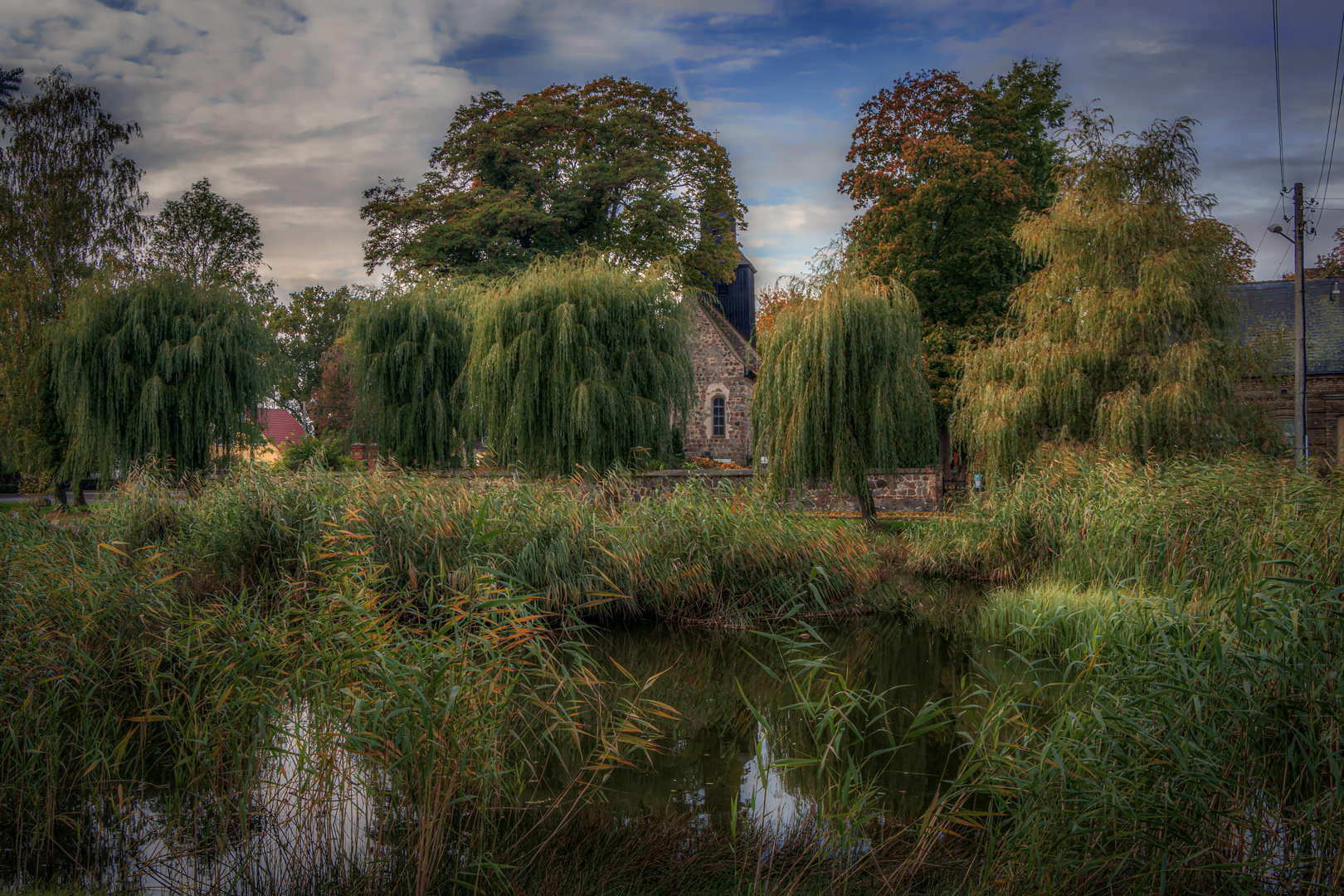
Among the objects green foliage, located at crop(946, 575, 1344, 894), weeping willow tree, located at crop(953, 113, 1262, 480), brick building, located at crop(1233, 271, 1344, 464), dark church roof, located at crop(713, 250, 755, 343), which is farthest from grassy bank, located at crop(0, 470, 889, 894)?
dark church roof, located at crop(713, 250, 755, 343)

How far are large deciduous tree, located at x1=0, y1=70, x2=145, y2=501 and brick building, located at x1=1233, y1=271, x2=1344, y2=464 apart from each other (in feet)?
88.2

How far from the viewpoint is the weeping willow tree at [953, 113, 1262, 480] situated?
1157 centimetres

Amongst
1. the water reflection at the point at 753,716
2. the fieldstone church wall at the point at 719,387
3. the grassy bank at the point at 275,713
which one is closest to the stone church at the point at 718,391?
the fieldstone church wall at the point at 719,387

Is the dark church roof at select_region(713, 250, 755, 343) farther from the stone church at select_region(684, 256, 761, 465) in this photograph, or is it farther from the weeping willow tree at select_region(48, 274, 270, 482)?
the weeping willow tree at select_region(48, 274, 270, 482)

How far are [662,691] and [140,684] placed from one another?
141 inches

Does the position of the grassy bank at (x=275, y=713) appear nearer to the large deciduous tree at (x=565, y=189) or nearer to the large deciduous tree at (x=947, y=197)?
the large deciduous tree at (x=947, y=197)

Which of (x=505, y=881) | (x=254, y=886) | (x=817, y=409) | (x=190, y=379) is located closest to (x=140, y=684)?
(x=254, y=886)

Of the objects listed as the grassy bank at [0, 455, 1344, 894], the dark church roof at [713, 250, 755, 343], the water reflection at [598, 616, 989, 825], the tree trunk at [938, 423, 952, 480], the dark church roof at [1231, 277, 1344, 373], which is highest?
the dark church roof at [713, 250, 755, 343]

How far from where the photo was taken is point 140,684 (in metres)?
4.84

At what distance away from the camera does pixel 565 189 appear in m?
21.7

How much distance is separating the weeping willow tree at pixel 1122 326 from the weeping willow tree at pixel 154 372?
43.0 ft

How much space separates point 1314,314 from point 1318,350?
1.48m

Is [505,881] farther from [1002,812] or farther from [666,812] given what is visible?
[1002,812]

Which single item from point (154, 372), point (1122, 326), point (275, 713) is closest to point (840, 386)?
point (1122, 326)
